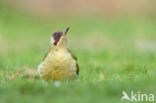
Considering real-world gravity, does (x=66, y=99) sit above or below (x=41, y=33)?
below

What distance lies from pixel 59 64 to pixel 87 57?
17.9 ft

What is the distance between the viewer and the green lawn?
6590mm

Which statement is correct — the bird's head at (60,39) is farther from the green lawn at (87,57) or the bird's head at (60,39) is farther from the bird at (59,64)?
the green lawn at (87,57)

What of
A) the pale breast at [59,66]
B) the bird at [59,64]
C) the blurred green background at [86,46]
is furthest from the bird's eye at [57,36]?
the blurred green background at [86,46]

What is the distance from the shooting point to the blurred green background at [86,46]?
6.66 m

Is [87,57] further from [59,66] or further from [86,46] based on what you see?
[59,66]

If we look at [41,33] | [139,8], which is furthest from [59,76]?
[139,8]

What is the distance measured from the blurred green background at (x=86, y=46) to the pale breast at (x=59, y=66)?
220mm

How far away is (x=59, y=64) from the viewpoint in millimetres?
7297

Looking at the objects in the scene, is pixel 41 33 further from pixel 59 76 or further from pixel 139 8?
pixel 59 76

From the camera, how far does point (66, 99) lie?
248 inches

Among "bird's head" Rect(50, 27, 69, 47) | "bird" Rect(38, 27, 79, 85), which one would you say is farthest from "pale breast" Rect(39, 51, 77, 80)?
"bird's head" Rect(50, 27, 69, 47)

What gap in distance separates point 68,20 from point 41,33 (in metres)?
3.88

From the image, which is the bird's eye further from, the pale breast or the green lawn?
the green lawn
